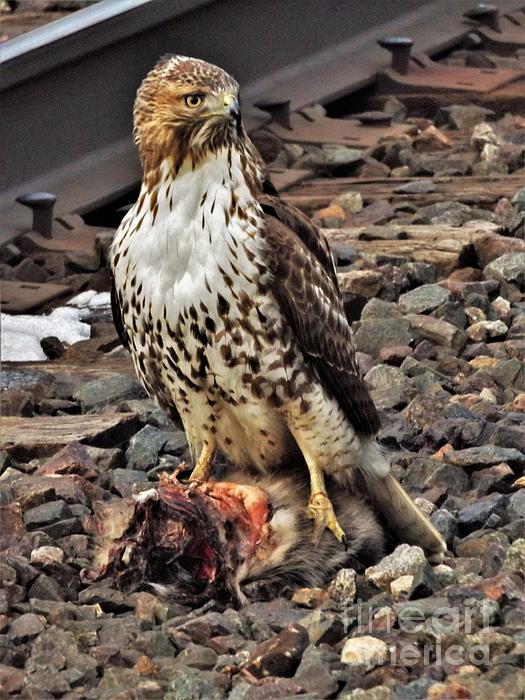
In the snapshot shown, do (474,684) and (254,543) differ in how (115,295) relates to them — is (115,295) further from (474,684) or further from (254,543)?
(474,684)

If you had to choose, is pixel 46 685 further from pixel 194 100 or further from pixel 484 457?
pixel 484 457

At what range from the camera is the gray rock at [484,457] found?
5344 millimetres

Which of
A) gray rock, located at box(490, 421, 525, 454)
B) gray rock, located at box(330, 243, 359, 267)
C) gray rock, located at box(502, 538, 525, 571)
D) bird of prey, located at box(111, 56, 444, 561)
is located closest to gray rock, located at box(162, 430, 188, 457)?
bird of prey, located at box(111, 56, 444, 561)

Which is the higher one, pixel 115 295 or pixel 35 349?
pixel 115 295

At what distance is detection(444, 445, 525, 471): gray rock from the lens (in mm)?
5344

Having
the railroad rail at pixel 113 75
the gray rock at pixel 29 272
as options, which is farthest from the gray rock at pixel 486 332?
the railroad rail at pixel 113 75

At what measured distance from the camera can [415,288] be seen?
709 cm

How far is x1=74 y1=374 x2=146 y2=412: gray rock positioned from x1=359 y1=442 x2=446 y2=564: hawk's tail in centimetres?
128

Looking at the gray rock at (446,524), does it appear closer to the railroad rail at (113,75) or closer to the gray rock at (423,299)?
the gray rock at (423,299)

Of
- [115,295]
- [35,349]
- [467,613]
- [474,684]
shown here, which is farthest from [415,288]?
[474,684]

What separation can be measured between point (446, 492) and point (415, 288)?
1.93 meters

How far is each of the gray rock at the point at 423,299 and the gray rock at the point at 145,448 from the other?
1.40 metres

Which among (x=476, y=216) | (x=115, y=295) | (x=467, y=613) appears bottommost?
(x=476, y=216)

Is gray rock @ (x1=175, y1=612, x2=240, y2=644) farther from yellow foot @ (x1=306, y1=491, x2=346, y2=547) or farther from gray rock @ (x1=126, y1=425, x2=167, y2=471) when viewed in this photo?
gray rock @ (x1=126, y1=425, x2=167, y2=471)
